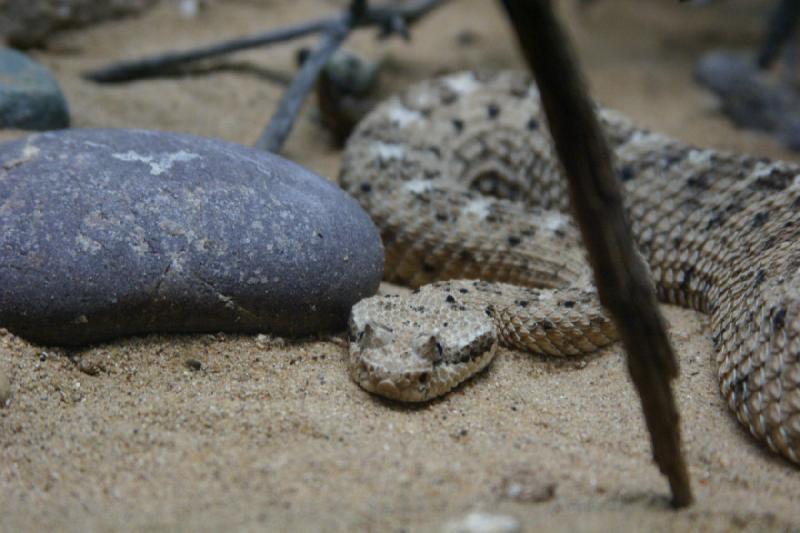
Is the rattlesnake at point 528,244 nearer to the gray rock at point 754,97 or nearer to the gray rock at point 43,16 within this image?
the gray rock at point 754,97

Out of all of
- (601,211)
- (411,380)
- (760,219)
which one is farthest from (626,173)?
(601,211)

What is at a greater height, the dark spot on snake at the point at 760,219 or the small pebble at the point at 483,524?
the dark spot on snake at the point at 760,219

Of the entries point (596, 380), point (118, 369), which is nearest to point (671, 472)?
point (596, 380)

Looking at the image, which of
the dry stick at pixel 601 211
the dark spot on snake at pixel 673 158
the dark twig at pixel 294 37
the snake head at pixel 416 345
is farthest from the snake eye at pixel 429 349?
the dark twig at pixel 294 37

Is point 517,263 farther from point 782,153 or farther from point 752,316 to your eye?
point 782,153

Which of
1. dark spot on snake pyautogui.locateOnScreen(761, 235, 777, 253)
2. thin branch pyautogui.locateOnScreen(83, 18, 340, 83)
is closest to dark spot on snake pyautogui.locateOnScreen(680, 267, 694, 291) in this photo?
dark spot on snake pyautogui.locateOnScreen(761, 235, 777, 253)

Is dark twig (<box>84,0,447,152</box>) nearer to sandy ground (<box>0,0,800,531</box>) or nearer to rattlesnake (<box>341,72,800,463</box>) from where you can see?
rattlesnake (<box>341,72,800,463</box>)

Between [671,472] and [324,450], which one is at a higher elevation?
[671,472]
